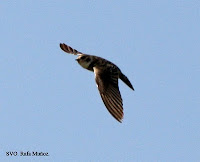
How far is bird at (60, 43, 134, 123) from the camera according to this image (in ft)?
48.2

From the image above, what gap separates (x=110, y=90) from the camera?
15.1 m

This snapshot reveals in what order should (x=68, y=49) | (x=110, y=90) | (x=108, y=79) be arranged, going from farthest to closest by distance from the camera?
1. (x=68, y=49)
2. (x=108, y=79)
3. (x=110, y=90)

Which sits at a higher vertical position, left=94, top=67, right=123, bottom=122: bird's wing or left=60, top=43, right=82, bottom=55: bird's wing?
left=60, top=43, right=82, bottom=55: bird's wing

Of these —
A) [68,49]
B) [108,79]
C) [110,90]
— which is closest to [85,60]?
[108,79]

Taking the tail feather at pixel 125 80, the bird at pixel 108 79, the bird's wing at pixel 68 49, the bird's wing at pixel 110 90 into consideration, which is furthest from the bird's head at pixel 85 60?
the bird's wing at pixel 68 49

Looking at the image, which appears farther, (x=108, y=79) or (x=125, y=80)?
(x=125, y=80)

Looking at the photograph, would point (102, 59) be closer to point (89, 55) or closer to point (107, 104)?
point (89, 55)

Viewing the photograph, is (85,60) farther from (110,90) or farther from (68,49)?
(68,49)

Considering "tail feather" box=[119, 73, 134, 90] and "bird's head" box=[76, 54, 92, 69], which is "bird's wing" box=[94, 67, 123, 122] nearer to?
"tail feather" box=[119, 73, 134, 90]

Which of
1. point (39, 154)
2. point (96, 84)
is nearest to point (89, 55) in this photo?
point (96, 84)

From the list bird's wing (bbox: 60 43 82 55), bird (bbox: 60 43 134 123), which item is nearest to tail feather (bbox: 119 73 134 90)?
bird (bbox: 60 43 134 123)

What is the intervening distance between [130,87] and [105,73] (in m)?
1.07

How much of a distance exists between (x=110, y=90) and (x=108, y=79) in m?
0.32

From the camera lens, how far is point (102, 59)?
16188 mm
